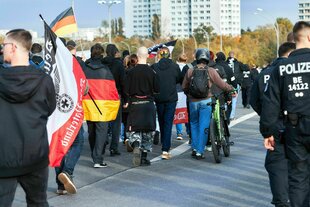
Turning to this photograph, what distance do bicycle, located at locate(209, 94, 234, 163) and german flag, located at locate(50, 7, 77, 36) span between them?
259 centimetres

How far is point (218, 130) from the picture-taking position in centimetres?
1044

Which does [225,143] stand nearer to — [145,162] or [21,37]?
[145,162]

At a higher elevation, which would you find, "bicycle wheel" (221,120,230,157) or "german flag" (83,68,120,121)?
"german flag" (83,68,120,121)

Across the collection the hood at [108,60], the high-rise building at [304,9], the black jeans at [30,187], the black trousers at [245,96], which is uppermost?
the high-rise building at [304,9]

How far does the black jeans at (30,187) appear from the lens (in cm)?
485

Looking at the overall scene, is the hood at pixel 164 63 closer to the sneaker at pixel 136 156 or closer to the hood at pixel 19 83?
the sneaker at pixel 136 156

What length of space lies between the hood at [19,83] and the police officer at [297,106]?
2.01 metres

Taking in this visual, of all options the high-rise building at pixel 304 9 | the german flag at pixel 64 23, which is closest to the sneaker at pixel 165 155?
the german flag at pixel 64 23

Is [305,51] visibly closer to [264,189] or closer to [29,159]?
[29,159]

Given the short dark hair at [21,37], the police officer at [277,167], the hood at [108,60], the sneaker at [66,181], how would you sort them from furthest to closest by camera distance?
the hood at [108,60], the sneaker at [66,181], the police officer at [277,167], the short dark hair at [21,37]

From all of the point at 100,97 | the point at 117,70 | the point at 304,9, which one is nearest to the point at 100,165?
the point at 100,97

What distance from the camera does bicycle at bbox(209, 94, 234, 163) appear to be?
1016 cm

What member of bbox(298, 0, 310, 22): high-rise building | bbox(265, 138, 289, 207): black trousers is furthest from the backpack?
bbox(298, 0, 310, 22): high-rise building

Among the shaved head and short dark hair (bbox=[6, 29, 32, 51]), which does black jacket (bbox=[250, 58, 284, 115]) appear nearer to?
short dark hair (bbox=[6, 29, 32, 51])
